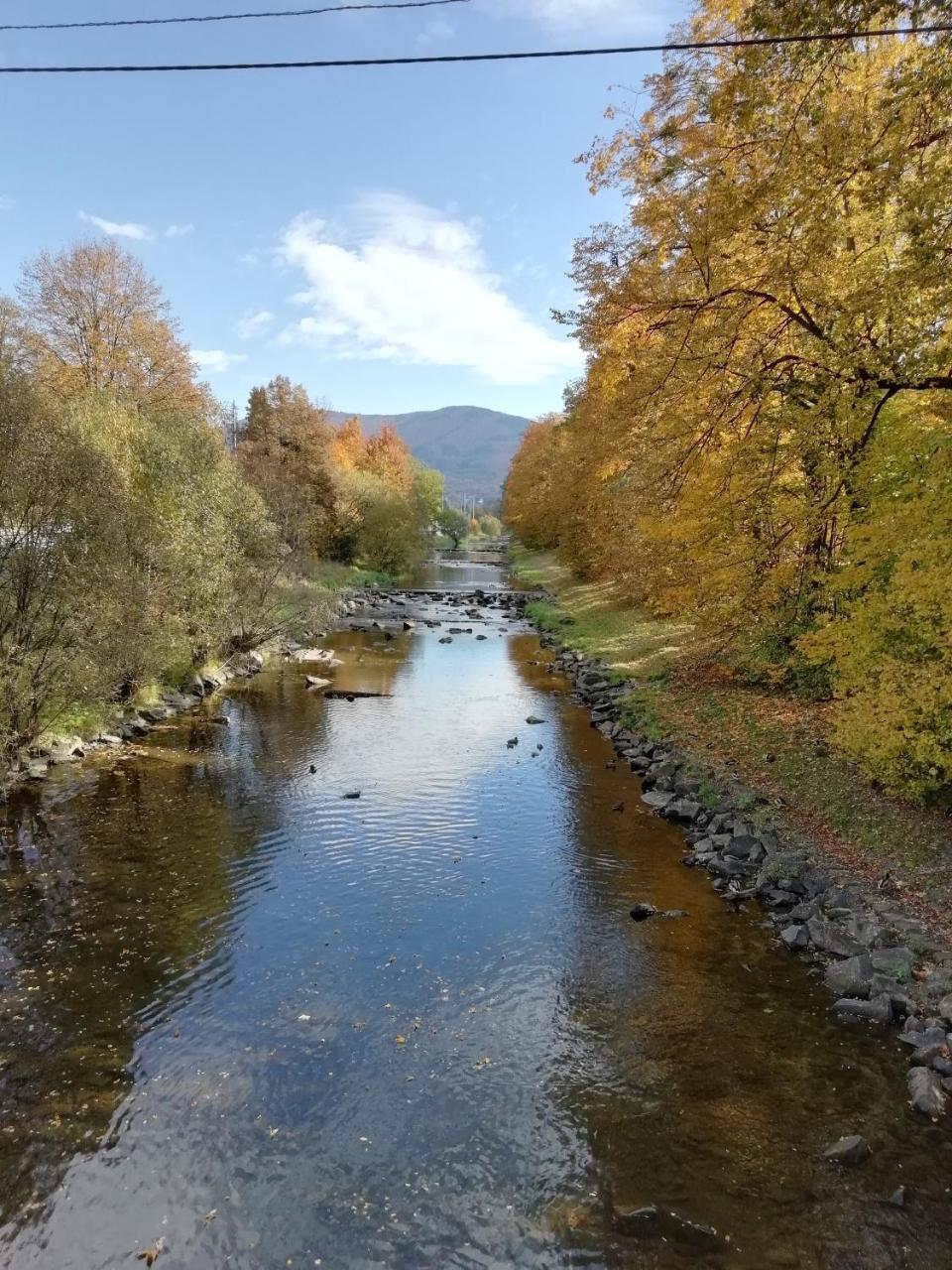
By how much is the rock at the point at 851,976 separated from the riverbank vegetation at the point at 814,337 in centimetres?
285

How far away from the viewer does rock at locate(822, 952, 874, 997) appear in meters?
8.12

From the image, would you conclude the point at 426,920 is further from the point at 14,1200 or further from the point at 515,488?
the point at 515,488

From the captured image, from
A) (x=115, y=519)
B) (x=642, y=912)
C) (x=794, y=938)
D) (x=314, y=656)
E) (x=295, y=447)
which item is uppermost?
(x=295, y=447)

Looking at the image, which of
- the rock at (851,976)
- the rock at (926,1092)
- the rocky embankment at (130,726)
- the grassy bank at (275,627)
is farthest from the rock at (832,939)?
the grassy bank at (275,627)

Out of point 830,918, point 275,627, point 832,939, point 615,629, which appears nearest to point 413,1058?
point 832,939

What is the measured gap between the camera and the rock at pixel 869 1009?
305 inches

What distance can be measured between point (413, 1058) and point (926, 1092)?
459 centimetres

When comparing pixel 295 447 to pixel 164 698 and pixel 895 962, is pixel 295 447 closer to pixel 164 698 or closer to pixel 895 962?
pixel 164 698

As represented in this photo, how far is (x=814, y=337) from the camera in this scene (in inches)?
465

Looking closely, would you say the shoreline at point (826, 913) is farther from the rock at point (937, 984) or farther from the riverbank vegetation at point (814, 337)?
the riverbank vegetation at point (814, 337)

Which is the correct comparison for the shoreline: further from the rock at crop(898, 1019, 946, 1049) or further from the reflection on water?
the reflection on water

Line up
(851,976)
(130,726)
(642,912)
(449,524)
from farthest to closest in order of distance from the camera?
(449,524) → (130,726) → (642,912) → (851,976)

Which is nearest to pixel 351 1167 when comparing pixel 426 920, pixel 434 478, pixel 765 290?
pixel 426 920

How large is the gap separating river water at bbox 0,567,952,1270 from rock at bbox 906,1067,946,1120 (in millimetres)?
153
